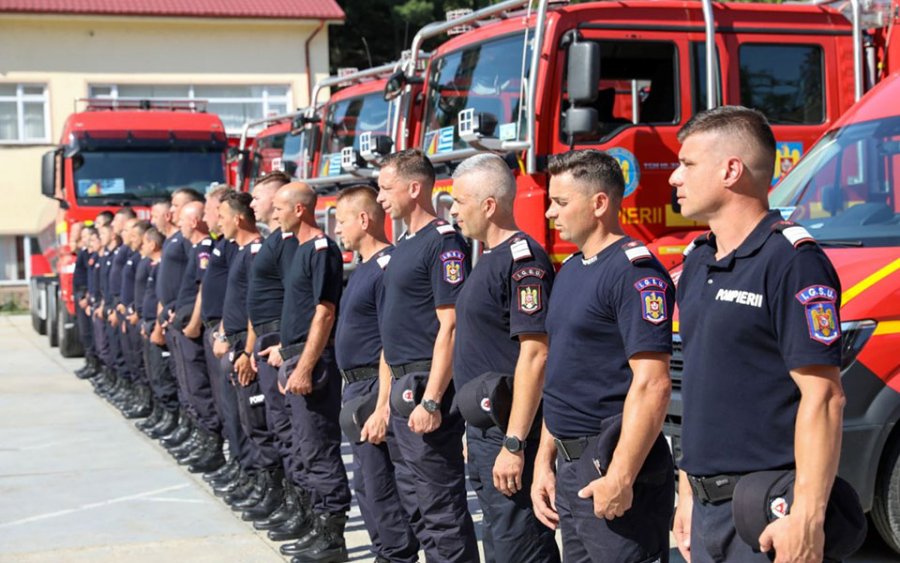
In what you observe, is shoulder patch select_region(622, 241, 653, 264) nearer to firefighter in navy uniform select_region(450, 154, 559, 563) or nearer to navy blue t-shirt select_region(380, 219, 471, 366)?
firefighter in navy uniform select_region(450, 154, 559, 563)

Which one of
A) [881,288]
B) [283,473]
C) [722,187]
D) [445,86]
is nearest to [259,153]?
[445,86]

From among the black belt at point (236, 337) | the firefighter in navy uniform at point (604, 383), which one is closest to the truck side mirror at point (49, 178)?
the black belt at point (236, 337)

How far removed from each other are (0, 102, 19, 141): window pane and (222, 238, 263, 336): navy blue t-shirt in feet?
74.9

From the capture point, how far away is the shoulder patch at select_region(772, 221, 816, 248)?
294 cm

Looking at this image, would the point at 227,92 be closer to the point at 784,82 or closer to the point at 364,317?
the point at 784,82

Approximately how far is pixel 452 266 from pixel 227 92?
25401 mm

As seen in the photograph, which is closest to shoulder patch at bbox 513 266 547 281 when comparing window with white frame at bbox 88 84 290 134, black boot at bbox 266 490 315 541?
black boot at bbox 266 490 315 541

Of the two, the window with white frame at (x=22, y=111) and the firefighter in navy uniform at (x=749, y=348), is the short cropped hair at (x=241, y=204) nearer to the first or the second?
the firefighter in navy uniform at (x=749, y=348)

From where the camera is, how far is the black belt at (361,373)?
18.8ft

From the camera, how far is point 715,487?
122 inches

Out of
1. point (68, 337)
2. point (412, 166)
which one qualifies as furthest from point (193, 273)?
point (68, 337)

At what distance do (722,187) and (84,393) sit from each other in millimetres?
11413

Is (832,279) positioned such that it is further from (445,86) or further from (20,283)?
(20,283)

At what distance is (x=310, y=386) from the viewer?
6.38m
